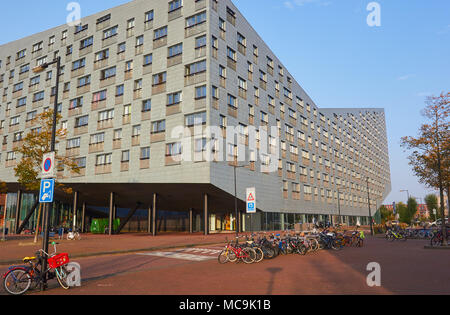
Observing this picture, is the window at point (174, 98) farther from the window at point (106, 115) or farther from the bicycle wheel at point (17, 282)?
the bicycle wheel at point (17, 282)

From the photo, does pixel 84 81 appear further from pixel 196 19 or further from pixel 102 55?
pixel 196 19

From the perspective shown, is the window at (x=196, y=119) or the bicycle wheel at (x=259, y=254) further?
the window at (x=196, y=119)

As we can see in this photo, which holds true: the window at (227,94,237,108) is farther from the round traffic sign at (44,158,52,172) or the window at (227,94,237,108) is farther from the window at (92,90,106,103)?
the round traffic sign at (44,158,52,172)

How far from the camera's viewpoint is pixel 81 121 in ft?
155

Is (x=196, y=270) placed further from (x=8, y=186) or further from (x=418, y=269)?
(x=8, y=186)

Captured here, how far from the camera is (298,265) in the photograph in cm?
1440

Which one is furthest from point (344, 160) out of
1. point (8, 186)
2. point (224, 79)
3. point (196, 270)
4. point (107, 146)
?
point (196, 270)

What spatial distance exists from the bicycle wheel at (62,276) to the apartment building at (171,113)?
921 inches

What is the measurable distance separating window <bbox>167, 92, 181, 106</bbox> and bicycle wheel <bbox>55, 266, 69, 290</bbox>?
29278mm

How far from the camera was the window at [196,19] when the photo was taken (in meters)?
37.6

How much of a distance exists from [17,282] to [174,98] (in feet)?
101

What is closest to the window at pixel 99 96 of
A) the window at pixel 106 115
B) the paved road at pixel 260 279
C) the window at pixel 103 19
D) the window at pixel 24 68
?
the window at pixel 106 115

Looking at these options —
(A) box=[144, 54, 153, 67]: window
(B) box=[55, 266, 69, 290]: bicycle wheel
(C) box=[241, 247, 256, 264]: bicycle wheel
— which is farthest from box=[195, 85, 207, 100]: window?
(B) box=[55, 266, 69, 290]: bicycle wheel

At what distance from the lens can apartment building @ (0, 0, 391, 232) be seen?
121 ft
